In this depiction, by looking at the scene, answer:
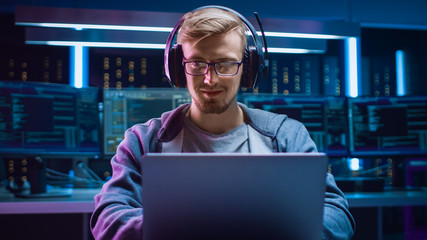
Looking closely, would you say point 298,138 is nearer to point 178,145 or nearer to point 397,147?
point 178,145

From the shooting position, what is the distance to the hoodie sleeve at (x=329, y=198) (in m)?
0.74

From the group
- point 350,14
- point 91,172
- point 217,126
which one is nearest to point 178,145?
point 217,126

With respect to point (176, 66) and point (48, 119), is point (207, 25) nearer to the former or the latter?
point (176, 66)

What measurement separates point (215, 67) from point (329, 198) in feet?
1.39

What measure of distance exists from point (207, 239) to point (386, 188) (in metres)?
1.82

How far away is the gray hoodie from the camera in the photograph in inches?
28.5

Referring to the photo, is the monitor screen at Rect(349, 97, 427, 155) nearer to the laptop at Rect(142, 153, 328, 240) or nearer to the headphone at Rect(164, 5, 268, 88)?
the headphone at Rect(164, 5, 268, 88)

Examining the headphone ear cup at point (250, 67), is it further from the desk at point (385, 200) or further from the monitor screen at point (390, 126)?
the monitor screen at point (390, 126)

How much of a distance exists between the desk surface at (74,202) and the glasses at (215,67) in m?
0.85

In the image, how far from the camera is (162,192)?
1.70 ft

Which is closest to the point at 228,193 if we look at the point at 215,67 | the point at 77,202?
the point at 215,67

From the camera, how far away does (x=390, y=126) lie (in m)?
2.00

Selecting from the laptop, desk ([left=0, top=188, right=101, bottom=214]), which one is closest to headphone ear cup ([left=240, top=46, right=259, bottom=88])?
the laptop

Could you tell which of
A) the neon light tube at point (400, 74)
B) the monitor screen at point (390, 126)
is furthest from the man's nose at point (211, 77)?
the neon light tube at point (400, 74)
